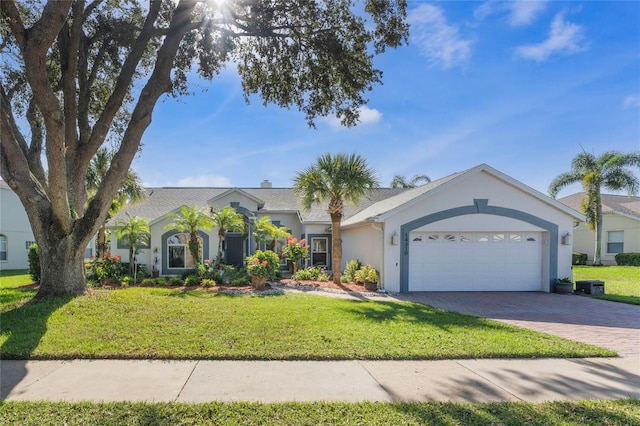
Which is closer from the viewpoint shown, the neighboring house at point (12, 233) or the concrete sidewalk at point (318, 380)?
the concrete sidewalk at point (318, 380)

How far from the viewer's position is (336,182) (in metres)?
14.8

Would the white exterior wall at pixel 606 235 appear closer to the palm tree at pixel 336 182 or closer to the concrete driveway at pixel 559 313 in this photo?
the concrete driveway at pixel 559 313

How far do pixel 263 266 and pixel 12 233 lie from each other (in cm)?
2321

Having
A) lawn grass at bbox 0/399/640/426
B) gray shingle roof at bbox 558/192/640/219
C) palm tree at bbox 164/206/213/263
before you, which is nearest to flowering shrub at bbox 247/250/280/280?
palm tree at bbox 164/206/213/263

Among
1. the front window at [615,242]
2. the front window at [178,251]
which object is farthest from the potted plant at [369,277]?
the front window at [615,242]

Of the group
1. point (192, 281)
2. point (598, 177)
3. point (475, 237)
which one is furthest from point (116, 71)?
point (598, 177)

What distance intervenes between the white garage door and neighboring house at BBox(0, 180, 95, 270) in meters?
28.1

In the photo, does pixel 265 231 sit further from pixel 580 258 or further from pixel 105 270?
pixel 580 258

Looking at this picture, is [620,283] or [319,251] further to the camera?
[319,251]

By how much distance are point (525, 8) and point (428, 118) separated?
235 inches

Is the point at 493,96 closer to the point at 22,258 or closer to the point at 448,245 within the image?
the point at 448,245

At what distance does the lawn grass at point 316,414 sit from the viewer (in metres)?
3.65

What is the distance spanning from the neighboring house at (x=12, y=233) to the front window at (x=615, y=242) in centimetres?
4472

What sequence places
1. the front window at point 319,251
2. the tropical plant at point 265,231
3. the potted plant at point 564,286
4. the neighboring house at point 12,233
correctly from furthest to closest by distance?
the neighboring house at point 12,233, the front window at point 319,251, the tropical plant at point 265,231, the potted plant at point 564,286
